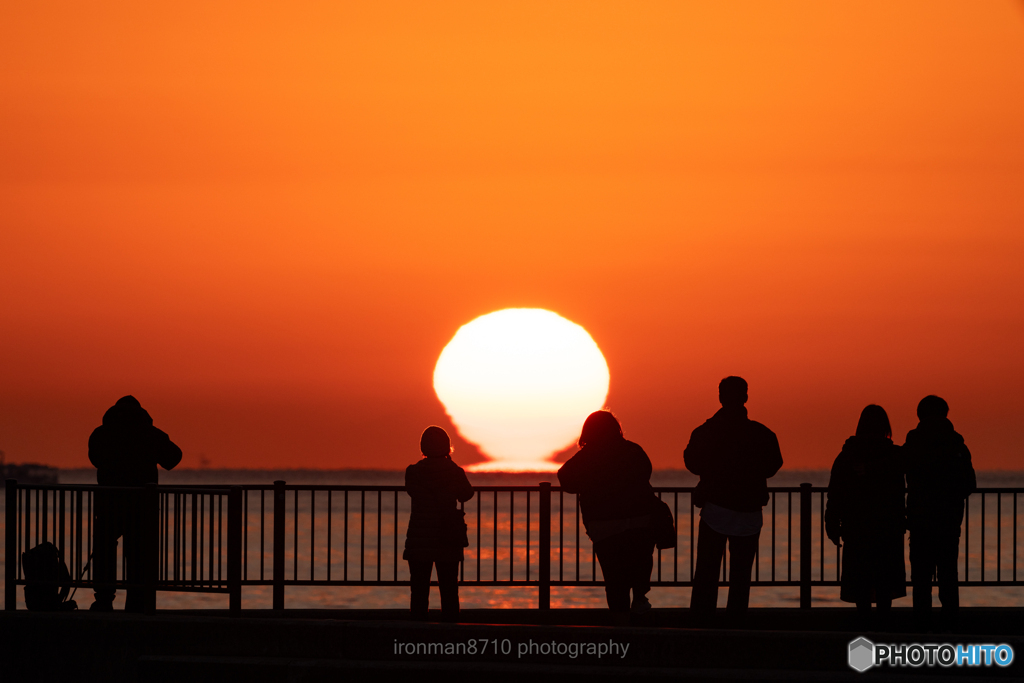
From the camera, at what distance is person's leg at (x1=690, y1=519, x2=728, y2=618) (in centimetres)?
931

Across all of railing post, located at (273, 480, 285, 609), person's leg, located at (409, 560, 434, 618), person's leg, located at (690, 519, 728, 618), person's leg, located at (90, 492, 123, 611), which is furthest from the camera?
railing post, located at (273, 480, 285, 609)

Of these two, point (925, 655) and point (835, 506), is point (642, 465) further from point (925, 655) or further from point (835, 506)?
point (925, 655)

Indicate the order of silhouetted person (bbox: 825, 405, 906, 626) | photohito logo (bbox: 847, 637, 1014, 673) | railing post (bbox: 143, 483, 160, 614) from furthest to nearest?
railing post (bbox: 143, 483, 160, 614)
silhouetted person (bbox: 825, 405, 906, 626)
photohito logo (bbox: 847, 637, 1014, 673)

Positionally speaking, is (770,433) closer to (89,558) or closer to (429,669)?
(429,669)

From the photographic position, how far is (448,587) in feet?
33.2

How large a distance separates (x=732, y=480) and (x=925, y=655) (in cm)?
189

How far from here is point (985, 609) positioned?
439 inches

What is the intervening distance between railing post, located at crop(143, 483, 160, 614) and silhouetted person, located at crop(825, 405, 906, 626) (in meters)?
5.46

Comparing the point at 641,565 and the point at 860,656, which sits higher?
the point at 641,565

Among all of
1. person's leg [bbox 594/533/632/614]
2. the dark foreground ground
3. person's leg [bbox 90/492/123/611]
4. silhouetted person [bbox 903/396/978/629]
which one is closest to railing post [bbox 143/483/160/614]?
person's leg [bbox 90/492/123/611]

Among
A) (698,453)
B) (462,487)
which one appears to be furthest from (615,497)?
(462,487)

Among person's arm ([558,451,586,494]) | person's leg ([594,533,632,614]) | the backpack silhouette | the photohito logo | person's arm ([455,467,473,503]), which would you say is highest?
person's arm ([558,451,586,494])

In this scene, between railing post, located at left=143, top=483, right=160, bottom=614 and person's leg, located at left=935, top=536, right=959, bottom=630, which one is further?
railing post, located at left=143, top=483, right=160, bottom=614

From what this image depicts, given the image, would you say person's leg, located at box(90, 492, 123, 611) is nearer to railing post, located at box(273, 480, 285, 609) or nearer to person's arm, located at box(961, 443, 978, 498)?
railing post, located at box(273, 480, 285, 609)
